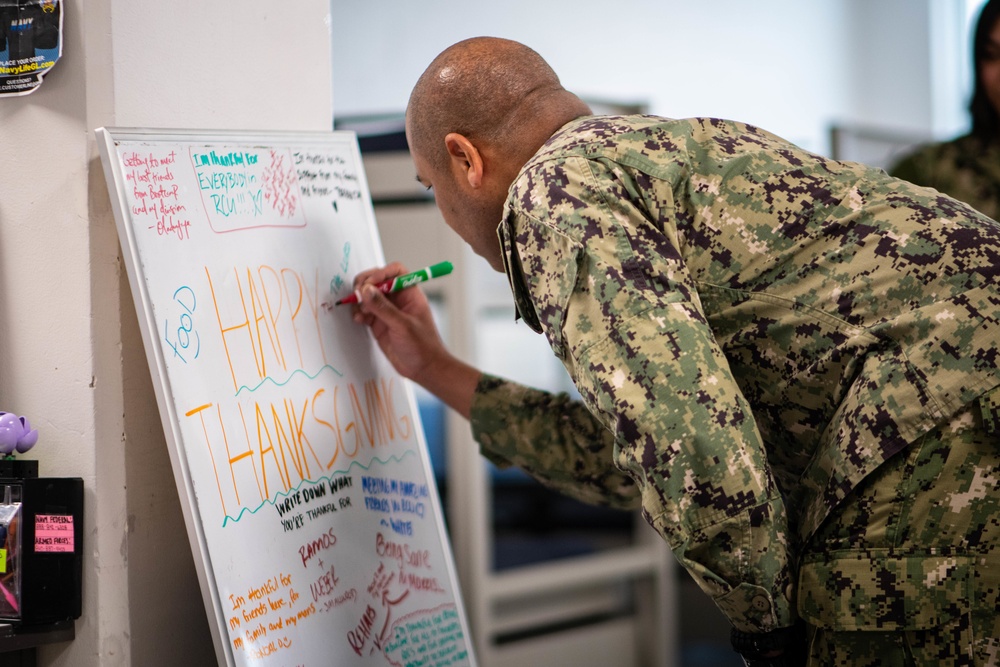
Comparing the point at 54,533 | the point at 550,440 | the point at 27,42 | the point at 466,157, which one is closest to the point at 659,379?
the point at 466,157

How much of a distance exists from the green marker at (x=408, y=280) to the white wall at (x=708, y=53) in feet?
6.64

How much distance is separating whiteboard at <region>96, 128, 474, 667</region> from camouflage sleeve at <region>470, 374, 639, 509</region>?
0.54 feet

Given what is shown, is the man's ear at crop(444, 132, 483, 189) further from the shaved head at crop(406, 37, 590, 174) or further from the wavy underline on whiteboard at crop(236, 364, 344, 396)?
the wavy underline on whiteboard at crop(236, 364, 344, 396)

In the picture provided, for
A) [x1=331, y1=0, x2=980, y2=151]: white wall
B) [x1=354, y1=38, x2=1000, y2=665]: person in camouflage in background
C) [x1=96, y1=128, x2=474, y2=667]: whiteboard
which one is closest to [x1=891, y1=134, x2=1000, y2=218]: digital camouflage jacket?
[x1=354, y1=38, x2=1000, y2=665]: person in camouflage in background

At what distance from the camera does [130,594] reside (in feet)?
4.38

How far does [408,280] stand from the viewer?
60.1 inches

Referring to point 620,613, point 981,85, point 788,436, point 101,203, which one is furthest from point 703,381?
point 620,613

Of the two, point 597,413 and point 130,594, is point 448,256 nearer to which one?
point 130,594

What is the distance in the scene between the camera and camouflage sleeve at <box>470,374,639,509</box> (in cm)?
152

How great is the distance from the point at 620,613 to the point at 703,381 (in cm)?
246

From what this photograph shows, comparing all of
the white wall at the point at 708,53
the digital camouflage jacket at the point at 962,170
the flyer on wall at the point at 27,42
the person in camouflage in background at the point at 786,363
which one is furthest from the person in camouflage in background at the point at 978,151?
the white wall at the point at 708,53

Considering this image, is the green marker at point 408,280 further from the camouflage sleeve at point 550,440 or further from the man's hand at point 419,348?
the camouflage sleeve at point 550,440

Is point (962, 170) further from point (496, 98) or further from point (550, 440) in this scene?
Answer: point (496, 98)

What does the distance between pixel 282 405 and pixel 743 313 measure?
678 millimetres
